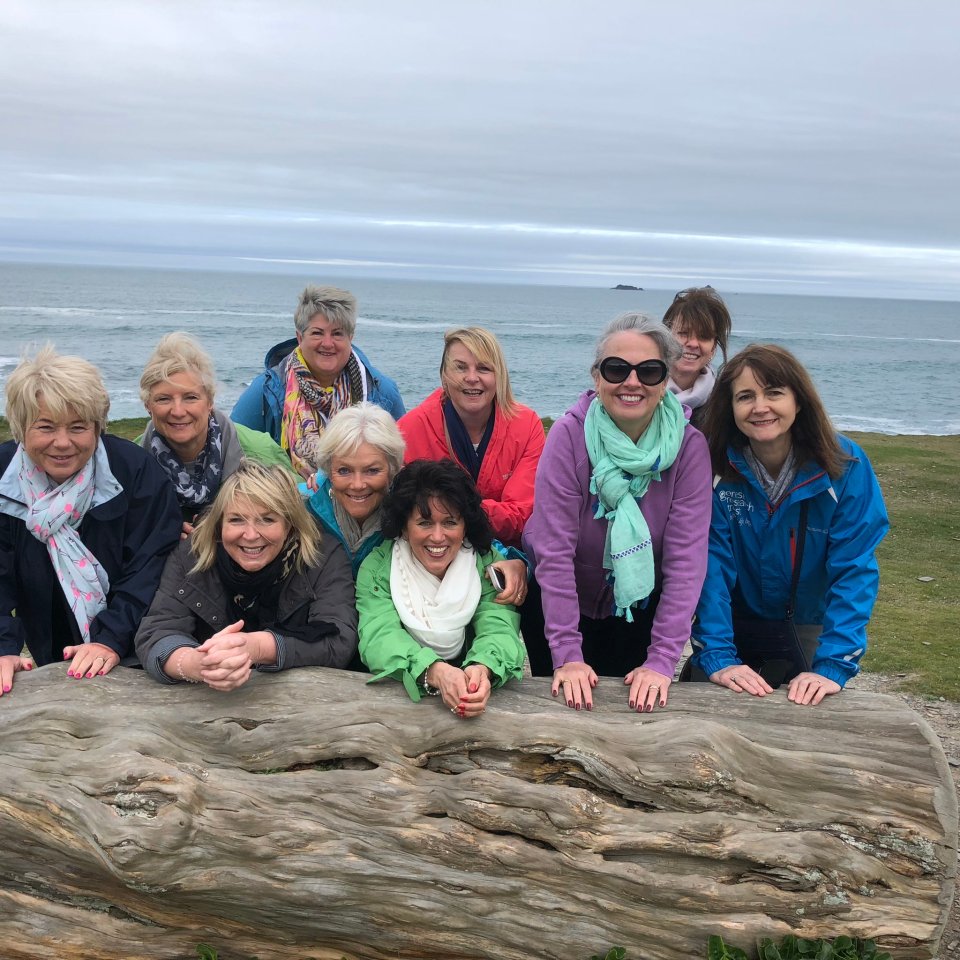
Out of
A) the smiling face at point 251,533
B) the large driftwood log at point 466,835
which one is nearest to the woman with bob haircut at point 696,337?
the large driftwood log at point 466,835

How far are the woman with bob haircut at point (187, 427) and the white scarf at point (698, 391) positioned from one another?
274 cm

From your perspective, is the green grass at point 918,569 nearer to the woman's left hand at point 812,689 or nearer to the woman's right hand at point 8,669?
the woman's left hand at point 812,689

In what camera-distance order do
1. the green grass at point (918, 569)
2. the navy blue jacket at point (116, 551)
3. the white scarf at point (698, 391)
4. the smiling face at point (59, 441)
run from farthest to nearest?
the green grass at point (918, 569) < the white scarf at point (698, 391) < the navy blue jacket at point (116, 551) < the smiling face at point (59, 441)

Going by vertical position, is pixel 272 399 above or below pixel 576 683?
above

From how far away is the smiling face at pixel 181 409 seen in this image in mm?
4625

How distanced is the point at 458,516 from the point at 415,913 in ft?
5.96

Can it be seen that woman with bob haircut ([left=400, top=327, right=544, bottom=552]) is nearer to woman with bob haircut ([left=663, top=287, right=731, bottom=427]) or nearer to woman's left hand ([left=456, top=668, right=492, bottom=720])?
woman's left hand ([left=456, top=668, right=492, bottom=720])

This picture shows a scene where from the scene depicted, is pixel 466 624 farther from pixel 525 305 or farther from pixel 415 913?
pixel 525 305

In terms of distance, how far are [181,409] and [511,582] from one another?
6.32ft

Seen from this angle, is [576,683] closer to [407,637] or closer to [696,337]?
[407,637]

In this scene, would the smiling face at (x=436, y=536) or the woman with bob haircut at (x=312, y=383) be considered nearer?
the smiling face at (x=436, y=536)

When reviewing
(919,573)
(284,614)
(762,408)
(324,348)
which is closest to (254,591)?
(284,614)

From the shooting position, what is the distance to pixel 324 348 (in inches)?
229

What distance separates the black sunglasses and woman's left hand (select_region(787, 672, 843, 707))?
1.65m
